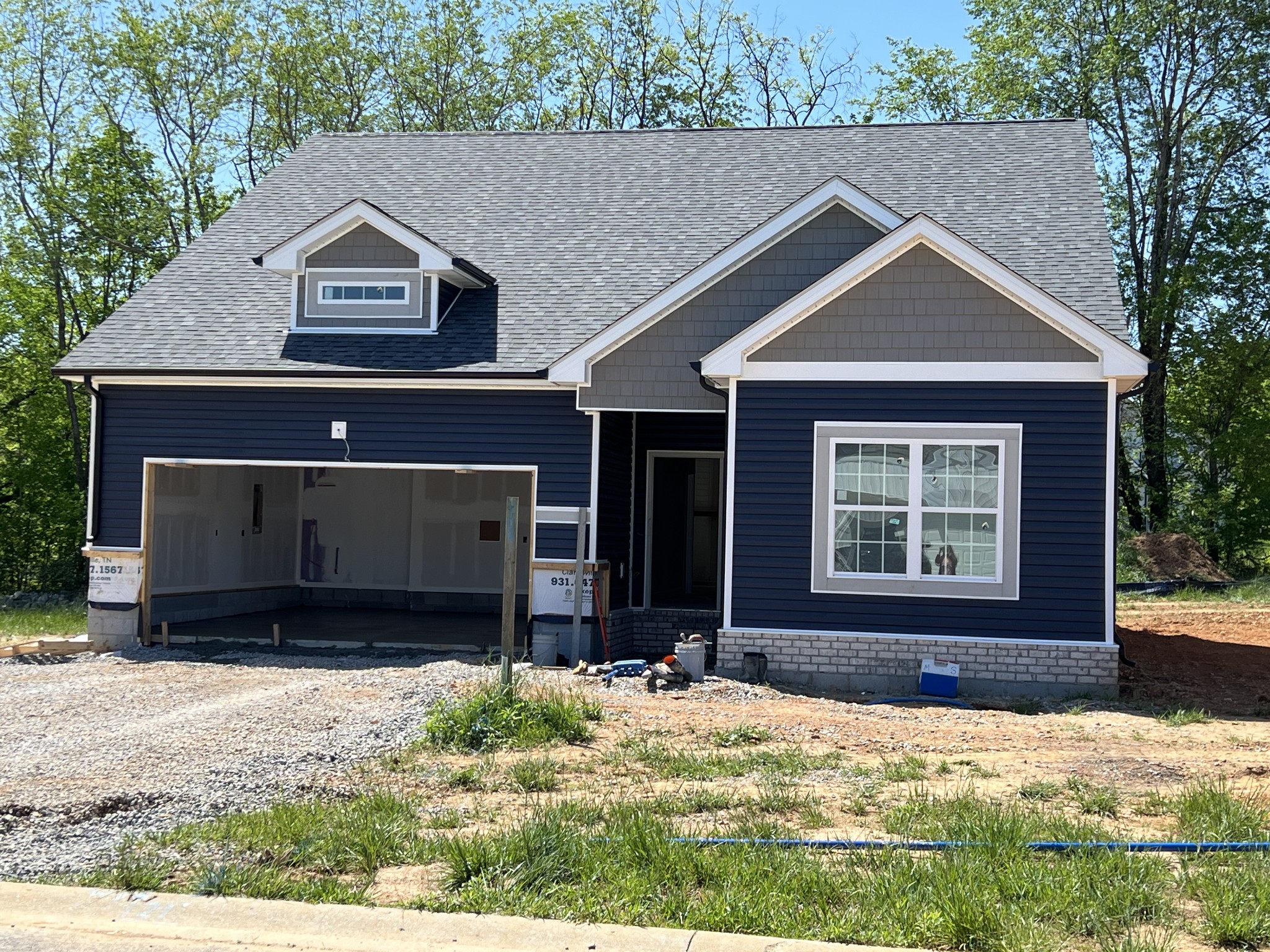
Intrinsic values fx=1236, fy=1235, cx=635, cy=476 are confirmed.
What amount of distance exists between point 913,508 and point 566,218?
319 inches

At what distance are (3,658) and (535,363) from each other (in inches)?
303

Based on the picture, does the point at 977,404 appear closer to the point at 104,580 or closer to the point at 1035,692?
the point at 1035,692

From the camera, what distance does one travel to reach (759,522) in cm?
1373

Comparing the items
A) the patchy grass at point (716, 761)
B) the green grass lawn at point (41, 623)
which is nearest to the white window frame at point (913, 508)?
the patchy grass at point (716, 761)

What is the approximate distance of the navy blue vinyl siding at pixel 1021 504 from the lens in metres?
12.9

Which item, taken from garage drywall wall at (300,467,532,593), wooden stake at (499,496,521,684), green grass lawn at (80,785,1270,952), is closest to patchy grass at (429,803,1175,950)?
green grass lawn at (80,785,1270,952)

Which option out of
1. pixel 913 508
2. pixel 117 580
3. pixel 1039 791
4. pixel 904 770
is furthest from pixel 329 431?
pixel 1039 791

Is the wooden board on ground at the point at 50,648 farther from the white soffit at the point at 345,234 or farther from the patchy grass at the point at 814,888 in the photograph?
the patchy grass at the point at 814,888

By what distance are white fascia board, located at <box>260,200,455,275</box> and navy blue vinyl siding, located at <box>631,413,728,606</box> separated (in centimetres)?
367

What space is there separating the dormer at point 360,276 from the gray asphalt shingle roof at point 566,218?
0.29m

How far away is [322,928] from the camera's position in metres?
5.64

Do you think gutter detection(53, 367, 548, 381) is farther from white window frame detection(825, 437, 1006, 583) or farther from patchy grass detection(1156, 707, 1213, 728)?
patchy grass detection(1156, 707, 1213, 728)

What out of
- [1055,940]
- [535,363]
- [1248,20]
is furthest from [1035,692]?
[1248,20]

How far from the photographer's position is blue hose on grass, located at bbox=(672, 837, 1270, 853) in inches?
251
